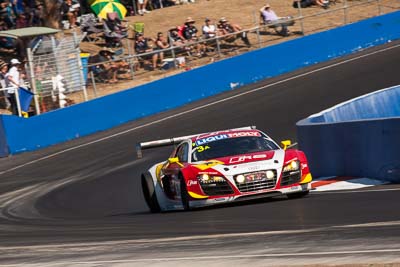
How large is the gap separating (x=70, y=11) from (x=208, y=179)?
78.0ft

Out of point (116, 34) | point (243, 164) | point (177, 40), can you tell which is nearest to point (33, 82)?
point (116, 34)

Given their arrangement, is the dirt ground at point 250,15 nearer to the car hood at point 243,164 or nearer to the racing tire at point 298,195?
the racing tire at point 298,195

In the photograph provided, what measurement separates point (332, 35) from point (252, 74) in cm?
373

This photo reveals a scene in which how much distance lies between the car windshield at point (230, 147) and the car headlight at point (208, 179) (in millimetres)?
667

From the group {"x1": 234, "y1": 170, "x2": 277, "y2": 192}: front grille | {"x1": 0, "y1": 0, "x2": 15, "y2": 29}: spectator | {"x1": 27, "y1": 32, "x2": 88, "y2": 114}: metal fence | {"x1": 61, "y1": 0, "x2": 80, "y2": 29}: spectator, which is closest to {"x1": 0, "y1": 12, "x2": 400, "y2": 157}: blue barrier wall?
{"x1": 27, "y1": 32, "x2": 88, "y2": 114}: metal fence

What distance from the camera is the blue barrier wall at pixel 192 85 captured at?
84.6 ft

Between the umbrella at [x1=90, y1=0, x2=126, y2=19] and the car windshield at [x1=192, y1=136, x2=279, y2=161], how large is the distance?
65.4ft

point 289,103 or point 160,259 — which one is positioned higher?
point 160,259

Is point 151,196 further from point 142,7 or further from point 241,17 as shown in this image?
point 241,17

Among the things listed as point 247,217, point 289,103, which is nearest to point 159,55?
point 289,103

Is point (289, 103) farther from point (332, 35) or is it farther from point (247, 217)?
point (247, 217)

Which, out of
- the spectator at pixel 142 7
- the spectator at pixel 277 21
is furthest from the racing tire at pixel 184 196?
the spectator at pixel 142 7

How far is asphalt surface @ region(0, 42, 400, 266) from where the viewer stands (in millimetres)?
7871

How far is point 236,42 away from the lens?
32.2 meters
